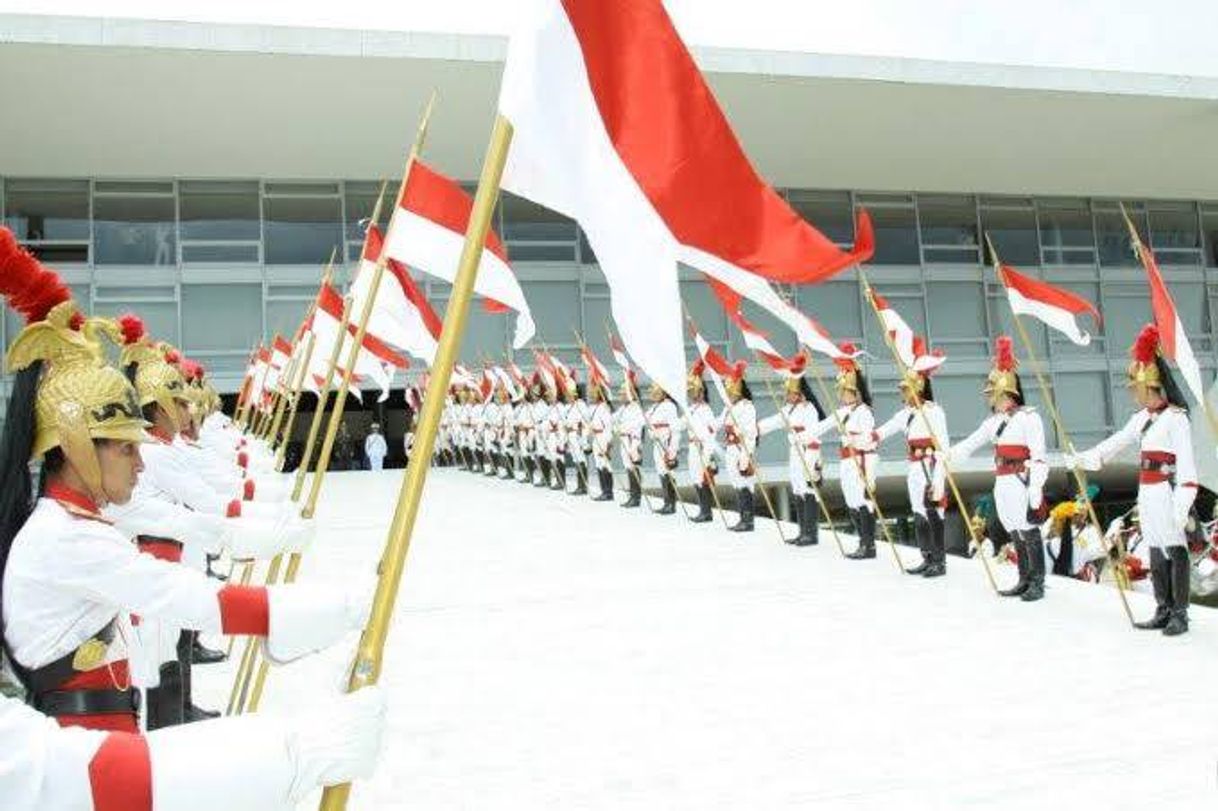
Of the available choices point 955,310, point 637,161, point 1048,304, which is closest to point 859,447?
point 1048,304

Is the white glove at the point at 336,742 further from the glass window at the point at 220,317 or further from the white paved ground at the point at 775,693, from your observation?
the glass window at the point at 220,317

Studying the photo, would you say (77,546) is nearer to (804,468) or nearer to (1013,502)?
(1013,502)

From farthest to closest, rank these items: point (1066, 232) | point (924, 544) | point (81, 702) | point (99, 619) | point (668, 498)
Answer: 1. point (1066, 232)
2. point (668, 498)
3. point (924, 544)
4. point (81, 702)
5. point (99, 619)

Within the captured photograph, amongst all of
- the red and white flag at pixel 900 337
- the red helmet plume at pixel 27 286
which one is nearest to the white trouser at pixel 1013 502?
the red and white flag at pixel 900 337

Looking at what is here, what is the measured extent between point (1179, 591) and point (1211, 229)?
25.8m

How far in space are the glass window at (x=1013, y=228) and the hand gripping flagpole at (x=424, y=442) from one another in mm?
26302

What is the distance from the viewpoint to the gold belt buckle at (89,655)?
7.95ft

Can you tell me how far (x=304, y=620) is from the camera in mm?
2297

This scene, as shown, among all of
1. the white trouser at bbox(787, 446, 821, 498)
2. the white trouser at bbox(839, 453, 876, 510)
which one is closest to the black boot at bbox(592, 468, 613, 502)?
the white trouser at bbox(787, 446, 821, 498)

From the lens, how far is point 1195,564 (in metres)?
13.7

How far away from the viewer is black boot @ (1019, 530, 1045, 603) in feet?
25.7

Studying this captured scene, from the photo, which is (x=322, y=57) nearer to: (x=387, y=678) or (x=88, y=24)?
(x=88, y=24)

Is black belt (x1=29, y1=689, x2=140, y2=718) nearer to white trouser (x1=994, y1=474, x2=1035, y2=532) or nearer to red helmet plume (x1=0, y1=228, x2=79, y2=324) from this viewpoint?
red helmet plume (x1=0, y1=228, x2=79, y2=324)

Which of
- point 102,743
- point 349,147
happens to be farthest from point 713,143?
point 349,147
